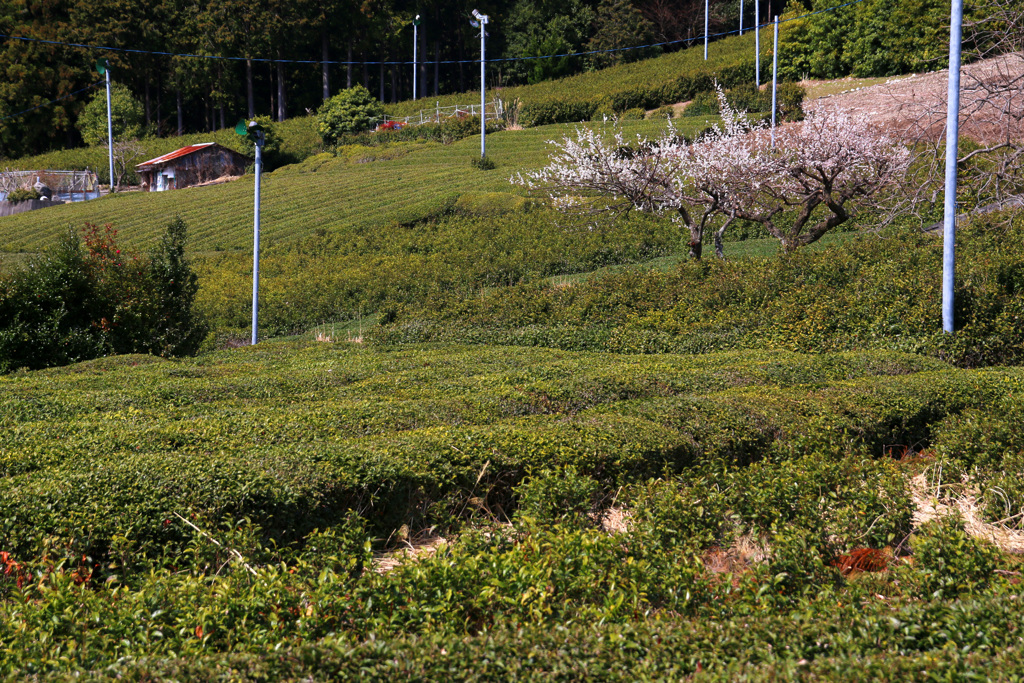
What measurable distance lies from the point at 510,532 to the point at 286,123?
58425mm

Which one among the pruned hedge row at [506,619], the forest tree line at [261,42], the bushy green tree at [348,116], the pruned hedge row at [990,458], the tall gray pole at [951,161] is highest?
the forest tree line at [261,42]

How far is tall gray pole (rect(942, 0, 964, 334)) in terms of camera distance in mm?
12570

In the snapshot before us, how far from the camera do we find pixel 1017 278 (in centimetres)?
1338

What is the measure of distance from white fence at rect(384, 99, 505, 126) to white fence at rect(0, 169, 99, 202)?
1845 cm

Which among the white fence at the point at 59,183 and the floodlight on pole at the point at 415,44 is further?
the floodlight on pole at the point at 415,44

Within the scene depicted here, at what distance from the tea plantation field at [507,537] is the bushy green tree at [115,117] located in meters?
54.9

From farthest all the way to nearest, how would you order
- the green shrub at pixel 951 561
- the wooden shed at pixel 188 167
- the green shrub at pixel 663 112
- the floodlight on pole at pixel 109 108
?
the wooden shed at pixel 188 167 < the floodlight on pole at pixel 109 108 < the green shrub at pixel 663 112 < the green shrub at pixel 951 561

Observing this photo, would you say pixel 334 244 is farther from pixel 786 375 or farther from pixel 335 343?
pixel 786 375

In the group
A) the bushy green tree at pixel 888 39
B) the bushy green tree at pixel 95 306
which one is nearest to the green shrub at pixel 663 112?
the bushy green tree at pixel 888 39

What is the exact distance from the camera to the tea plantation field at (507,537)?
3539mm

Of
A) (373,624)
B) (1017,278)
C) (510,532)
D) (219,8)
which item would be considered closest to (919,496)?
(510,532)

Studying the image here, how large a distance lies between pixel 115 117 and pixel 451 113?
2332 cm

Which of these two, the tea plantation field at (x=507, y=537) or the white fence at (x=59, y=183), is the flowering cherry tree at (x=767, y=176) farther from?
the white fence at (x=59, y=183)

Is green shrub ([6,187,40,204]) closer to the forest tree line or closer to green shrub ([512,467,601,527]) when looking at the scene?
the forest tree line
